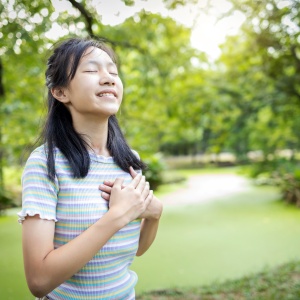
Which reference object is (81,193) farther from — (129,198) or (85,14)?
(85,14)

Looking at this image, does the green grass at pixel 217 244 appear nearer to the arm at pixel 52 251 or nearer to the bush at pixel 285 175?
the bush at pixel 285 175

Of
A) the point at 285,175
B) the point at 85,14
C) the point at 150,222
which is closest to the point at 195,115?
the point at 285,175

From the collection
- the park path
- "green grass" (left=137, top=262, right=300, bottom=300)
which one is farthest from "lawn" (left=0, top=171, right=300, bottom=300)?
the park path

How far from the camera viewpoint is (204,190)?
743cm

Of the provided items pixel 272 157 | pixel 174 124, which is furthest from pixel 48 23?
pixel 272 157

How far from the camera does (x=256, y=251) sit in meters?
3.43

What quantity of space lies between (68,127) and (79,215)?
224 mm

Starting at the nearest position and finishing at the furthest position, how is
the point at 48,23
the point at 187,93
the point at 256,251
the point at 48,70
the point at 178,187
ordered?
the point at 48,70 < the point at 48,23 < the point at 256,251 < the point at 187,93 < the point at 178,187

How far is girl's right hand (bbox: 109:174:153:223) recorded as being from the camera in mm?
750

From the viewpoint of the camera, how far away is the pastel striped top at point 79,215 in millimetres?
720

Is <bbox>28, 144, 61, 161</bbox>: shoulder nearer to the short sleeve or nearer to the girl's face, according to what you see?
the short sleeve

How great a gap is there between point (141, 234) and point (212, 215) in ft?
14.0

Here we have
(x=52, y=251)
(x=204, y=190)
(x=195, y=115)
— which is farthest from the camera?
(x=204, y=190)

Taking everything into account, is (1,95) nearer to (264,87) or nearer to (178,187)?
(264,87)
